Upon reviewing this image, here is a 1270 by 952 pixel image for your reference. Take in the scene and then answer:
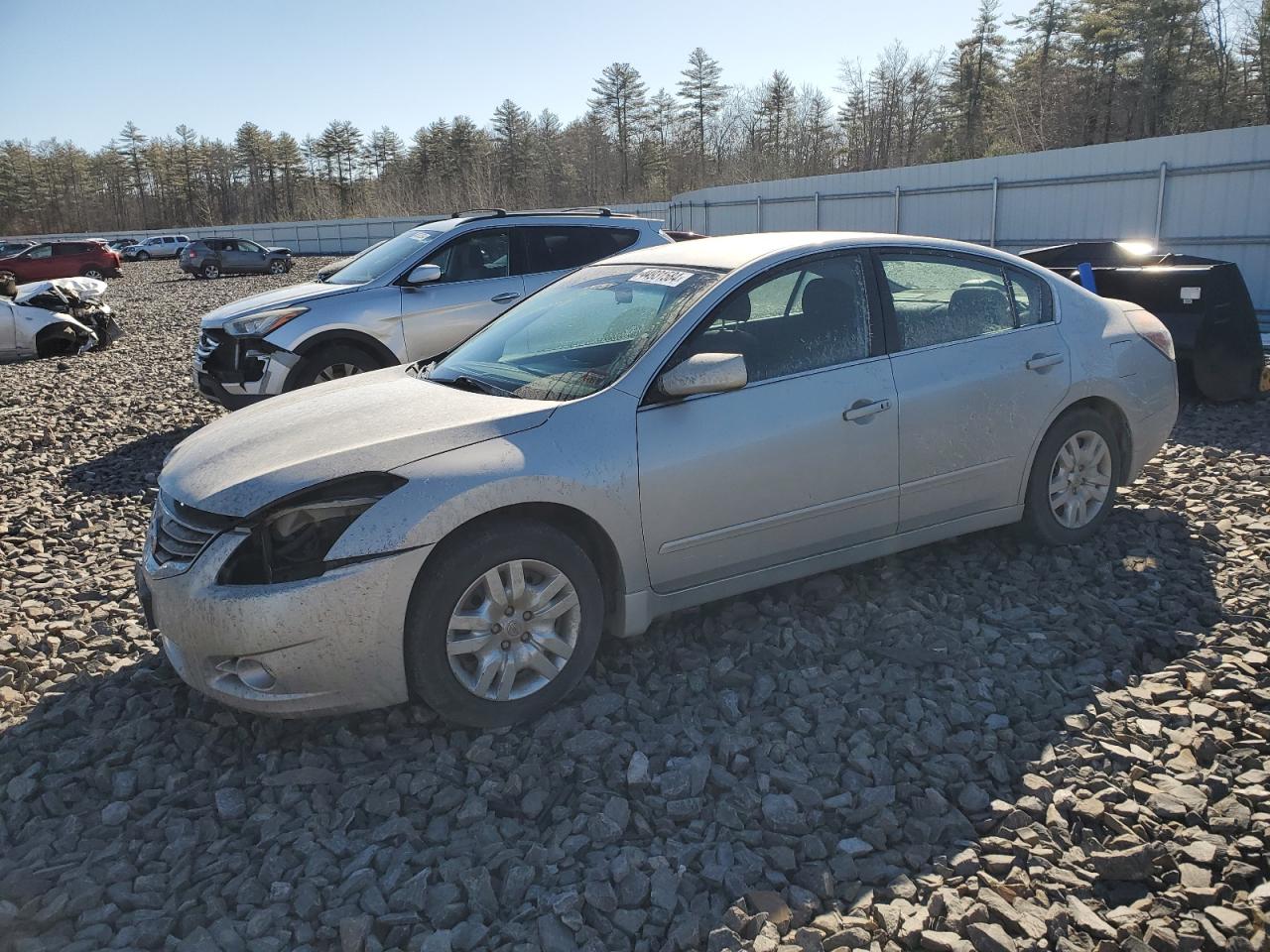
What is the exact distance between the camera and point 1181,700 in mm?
3543

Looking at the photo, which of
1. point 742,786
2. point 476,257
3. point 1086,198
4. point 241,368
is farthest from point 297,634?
point 1086,198

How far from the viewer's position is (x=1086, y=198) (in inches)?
640

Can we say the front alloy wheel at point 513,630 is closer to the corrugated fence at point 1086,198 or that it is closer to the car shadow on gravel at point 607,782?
the car shadow on gravel at point 607,782

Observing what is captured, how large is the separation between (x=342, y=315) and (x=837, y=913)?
655 cm

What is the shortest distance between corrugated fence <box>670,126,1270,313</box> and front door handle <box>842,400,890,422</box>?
12.4 meters

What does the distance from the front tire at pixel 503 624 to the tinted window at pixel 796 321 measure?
964 millimetres

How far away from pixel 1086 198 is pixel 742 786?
634 inches

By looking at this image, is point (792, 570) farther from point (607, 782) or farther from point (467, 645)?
point (467, 645)

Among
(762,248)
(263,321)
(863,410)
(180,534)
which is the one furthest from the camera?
(263,321)

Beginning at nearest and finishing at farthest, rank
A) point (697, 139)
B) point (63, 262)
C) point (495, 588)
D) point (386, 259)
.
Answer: point (495, 588) < point (386, 259) < point (63, 262) < point (697, 139)

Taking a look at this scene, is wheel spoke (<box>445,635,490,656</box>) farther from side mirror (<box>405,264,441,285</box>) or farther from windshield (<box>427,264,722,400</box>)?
side mirror (<box>405,264,441,285</box>)

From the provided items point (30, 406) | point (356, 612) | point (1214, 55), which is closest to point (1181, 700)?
point (356, 612)

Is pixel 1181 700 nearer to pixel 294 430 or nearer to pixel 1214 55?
pixel 294 430

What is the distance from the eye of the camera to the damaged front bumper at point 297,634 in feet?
10.3
